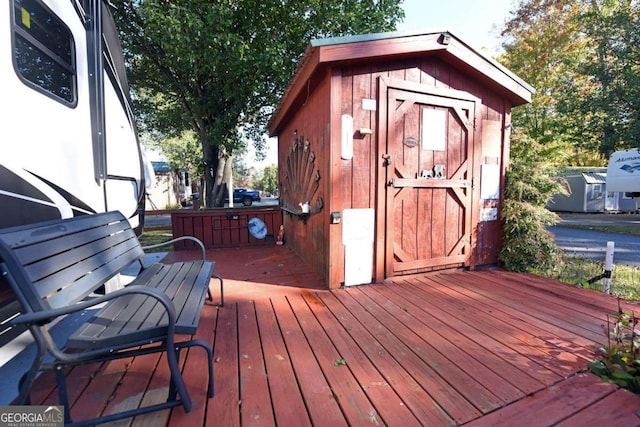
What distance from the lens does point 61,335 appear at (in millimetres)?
2365

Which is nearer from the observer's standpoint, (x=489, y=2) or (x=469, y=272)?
(x=469, y=272)

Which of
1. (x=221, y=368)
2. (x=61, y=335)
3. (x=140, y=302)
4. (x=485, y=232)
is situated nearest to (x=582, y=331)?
(x=485, y=232)

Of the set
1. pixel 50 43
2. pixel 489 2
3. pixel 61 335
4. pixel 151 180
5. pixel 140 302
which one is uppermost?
pixel 489 2

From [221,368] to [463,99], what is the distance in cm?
413

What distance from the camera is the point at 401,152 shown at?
11.7ft

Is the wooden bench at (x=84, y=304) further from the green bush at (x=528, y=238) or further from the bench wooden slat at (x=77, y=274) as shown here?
the green bush at (x=528, y=238)

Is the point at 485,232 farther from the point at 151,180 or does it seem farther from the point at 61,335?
the point at 151,180

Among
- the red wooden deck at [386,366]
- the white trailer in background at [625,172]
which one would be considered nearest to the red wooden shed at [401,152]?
the red wooden deck at [386,366]

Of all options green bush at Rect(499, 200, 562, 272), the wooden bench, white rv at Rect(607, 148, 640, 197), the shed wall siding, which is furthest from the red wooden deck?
white rv at Rect(607, 148, 640, 197)

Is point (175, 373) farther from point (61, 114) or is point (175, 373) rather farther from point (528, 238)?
point (528, 238)

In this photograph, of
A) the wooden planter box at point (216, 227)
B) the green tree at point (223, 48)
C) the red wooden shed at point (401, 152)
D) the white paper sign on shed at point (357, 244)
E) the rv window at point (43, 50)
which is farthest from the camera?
the green tree at point (223, 48)

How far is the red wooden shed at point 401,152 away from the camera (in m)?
3.24

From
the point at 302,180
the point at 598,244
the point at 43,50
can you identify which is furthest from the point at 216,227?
the point at 598,244

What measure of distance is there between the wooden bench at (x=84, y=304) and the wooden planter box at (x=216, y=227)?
3967 mm
